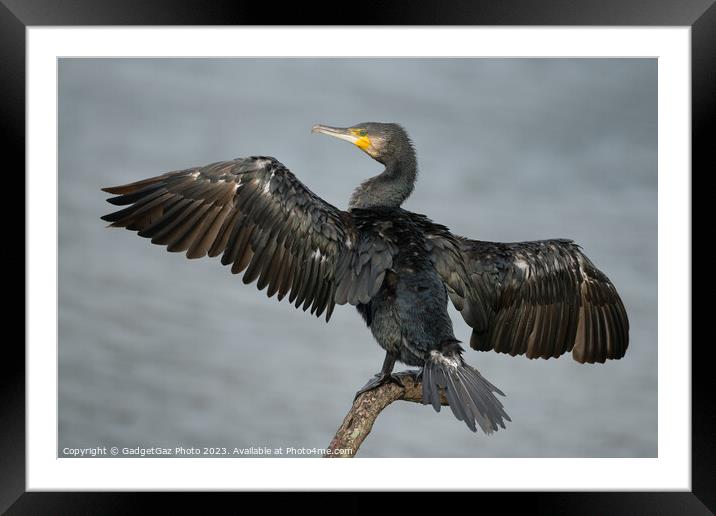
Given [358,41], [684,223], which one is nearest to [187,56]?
[358,41]

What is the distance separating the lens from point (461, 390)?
4.30 meters

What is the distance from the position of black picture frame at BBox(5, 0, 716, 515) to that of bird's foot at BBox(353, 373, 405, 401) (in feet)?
1.98

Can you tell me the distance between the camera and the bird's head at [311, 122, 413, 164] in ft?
17.2

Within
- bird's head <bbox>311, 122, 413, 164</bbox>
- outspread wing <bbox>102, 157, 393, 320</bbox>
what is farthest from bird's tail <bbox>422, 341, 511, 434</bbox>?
bird's head <bbox>311, 122, 413, 164</bbox>

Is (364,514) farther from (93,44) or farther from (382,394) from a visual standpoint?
(93,44)

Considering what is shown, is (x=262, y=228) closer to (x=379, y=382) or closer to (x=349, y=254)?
(x=349, y=254)

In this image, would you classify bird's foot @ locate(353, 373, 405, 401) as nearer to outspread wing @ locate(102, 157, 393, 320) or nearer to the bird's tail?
the bird's tail

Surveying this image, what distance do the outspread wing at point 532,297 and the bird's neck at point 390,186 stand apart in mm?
331

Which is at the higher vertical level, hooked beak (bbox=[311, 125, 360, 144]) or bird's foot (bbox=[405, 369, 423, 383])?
hooked beak (bbox=[311, 125, 360, 144])

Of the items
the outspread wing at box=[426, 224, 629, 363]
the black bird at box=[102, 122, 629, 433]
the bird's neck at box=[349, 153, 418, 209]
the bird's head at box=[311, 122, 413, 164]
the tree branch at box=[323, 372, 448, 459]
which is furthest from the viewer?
the bird's head at box=[311, 122, 413, 164]

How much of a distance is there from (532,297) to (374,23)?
1760 millimetres

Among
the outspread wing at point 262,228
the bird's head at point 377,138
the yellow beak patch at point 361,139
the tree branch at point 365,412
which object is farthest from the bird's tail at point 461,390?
the yellow beak patch at point 361,139

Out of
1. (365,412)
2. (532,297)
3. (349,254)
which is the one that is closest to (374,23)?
(349,254)

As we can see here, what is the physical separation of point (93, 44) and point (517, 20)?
2.27m
